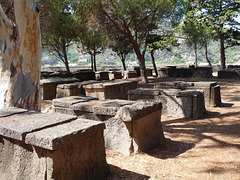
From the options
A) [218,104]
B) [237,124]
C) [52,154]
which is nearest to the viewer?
[52,154]

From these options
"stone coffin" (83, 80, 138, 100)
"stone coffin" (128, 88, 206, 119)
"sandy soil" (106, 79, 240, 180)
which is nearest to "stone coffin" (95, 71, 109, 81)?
"stone coffin" (83, 80, 138, 100)

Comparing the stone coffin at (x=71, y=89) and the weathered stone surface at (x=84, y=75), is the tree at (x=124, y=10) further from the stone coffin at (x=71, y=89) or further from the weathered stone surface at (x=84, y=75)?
the stone coffin at (x=71, y=89)

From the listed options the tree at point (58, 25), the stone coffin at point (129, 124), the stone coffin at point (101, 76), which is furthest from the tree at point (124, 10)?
the stone coffin at point (129, 124)

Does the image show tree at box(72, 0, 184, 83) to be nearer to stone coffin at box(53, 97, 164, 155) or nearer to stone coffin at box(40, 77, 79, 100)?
stone coffin at box(40, 77, 79, 100)

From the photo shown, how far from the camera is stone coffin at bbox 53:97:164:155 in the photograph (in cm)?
373

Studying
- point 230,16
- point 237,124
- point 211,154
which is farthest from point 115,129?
point 230,16

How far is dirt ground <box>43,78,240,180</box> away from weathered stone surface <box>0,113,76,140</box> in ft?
3.24

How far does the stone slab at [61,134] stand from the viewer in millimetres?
2262

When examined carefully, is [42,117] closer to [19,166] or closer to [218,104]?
[19,166]

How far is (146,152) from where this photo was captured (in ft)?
12.5

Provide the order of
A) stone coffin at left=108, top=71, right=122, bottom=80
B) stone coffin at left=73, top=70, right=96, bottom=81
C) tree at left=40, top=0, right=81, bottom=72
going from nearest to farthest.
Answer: tree at left=40, top=0, right=81, bottom=72, stone coffin at left=73, top=70, right=96, bottom=81, stone coffin at left=108, top=71, right=122, bottom=80

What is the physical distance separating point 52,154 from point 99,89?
20.3ft

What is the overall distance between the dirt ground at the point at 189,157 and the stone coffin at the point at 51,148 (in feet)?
1.56

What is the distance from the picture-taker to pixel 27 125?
2.65 meters
